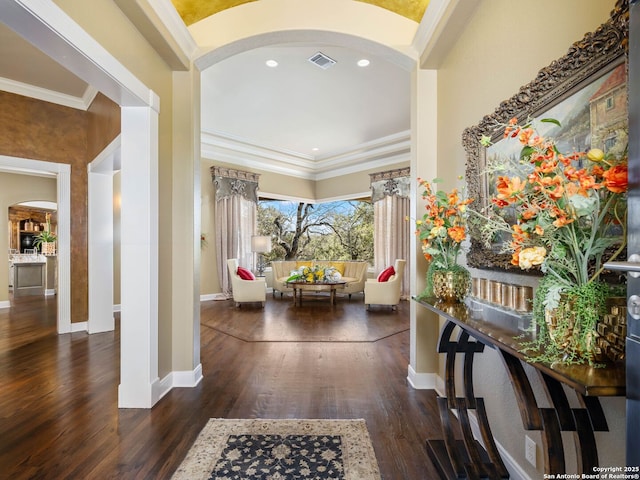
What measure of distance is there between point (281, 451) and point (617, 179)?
212 centimetres

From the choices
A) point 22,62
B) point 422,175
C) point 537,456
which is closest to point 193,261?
point 422,175

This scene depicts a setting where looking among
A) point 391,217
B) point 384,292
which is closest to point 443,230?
point 384,292

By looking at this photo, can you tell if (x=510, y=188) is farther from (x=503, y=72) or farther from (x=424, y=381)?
(x=424, y=381)

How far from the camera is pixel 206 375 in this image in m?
3.21

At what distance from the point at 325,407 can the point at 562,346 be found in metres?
1.99

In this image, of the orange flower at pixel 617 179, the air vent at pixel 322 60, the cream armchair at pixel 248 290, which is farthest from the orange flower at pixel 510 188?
the cream armchair at pixel 248 290

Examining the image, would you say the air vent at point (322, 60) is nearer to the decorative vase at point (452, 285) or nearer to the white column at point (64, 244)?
the decorative vase at point (452, 285)

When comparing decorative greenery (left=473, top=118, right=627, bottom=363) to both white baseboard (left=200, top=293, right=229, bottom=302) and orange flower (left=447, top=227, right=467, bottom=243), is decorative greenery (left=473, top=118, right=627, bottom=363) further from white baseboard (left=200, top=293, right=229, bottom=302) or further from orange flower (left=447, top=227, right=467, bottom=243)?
white baseboard (left=200, top=293, right=229, bottom=302)

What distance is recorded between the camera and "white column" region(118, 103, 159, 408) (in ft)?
8.45

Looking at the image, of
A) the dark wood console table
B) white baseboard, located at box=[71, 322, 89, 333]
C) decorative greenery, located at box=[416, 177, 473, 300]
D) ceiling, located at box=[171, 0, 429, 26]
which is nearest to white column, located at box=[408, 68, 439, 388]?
ceiling, located at box=[171, 0, 429, 26]

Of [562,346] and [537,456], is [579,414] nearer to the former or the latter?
[562,346]

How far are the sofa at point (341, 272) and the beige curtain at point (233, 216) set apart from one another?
81 centimetres

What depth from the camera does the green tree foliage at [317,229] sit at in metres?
9.26

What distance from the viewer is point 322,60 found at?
4.09m
